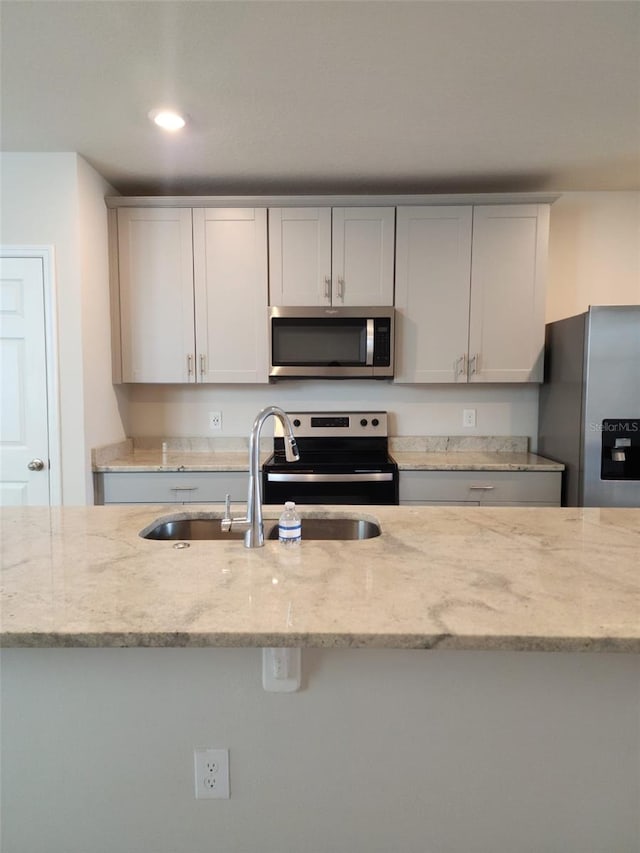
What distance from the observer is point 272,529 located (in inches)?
57.2

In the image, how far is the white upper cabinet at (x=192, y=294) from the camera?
106 inches

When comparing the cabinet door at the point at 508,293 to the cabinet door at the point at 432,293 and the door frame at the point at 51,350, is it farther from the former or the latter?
the door frame at the point at 51,350

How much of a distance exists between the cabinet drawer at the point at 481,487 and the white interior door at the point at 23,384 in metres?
1.98

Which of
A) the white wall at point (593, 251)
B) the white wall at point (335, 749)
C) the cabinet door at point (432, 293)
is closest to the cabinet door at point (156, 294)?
the cabinet door at point (432, 293)

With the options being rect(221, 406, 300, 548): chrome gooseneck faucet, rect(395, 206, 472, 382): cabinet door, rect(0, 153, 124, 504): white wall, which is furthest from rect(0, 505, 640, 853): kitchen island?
rect(395, 206, 472, 382): cabinet door

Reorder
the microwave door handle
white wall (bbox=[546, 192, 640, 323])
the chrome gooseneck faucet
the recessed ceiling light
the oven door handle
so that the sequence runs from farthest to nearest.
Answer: white wall (bbox=[546, 192, 640, 323]), the microwave door handle, the oven door handle, the recessed ceiling light, the chrome gooseneck faucet

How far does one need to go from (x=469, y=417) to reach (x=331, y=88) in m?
2.01

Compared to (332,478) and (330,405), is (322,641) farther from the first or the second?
(330,405)

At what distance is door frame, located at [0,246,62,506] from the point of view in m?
2.35

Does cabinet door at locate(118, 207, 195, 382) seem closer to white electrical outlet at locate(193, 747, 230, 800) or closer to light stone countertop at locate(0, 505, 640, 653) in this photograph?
light stone countertop at locate(0, 505, 640, 653)

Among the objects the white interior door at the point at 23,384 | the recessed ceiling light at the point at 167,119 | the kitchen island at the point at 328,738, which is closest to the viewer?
the kitchen island at the point at 328,738

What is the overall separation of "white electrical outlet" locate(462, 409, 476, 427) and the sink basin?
71.2 inches

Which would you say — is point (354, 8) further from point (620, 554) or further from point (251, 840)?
point (251, 840)

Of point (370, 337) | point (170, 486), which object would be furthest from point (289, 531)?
point (370, 337)
